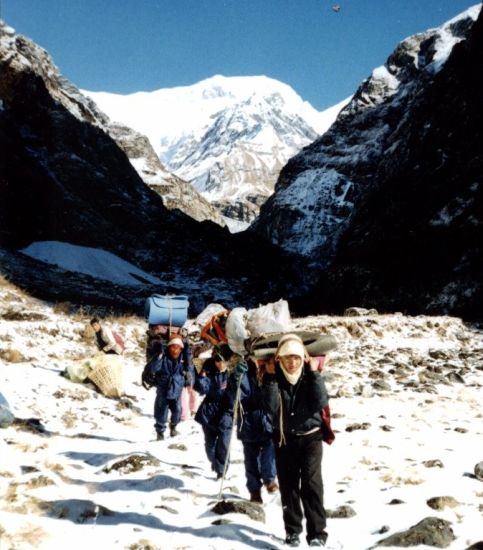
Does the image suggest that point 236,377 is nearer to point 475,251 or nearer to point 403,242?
point 475,251

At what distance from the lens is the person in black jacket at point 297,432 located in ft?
14.9

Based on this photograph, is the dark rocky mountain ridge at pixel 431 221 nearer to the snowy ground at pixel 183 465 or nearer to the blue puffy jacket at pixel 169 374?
the snowy ground at pixel 183 465

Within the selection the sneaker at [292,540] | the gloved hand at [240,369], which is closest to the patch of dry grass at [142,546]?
the sneaker at [292,540]

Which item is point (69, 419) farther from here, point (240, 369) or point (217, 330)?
point (240, 369)

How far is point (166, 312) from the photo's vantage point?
8.31 metres

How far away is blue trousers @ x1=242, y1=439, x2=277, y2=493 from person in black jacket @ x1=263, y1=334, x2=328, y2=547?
102 cm

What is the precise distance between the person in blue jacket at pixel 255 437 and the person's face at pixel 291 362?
1.02m

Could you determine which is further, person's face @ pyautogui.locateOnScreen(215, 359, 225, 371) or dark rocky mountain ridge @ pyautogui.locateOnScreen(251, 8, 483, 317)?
dark rocky mountain ridge @ pyautogui.locateOnScreen(251, 8, 483, 317)

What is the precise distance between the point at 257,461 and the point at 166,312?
3.23 meters

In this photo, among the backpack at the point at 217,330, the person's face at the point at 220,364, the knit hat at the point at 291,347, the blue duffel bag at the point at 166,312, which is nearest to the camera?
the knit hat at the point at 291,347

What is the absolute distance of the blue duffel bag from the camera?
826cm

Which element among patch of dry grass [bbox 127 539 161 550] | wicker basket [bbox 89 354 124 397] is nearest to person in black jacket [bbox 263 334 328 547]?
patch of dry grass [bbox 127 539 161 550]

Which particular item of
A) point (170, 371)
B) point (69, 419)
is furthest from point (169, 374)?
point (69, 419)

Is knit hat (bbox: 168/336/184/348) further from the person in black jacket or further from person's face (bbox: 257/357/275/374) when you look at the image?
the person in black jacket
